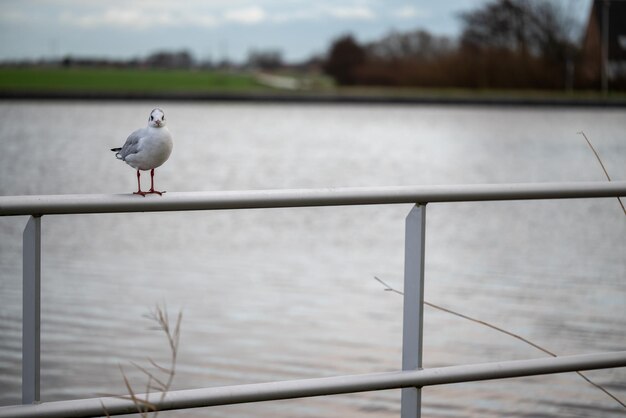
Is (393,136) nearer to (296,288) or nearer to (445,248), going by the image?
(445,248)

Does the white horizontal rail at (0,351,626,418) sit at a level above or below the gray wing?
below

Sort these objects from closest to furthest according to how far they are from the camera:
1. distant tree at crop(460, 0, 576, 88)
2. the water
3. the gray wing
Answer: the gray wing, the water, distant tree at crop(460, 0, 576, 88)

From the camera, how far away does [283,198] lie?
2.03m

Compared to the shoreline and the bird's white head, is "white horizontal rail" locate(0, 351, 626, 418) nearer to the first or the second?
the bird's white head

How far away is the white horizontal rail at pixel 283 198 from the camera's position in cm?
189

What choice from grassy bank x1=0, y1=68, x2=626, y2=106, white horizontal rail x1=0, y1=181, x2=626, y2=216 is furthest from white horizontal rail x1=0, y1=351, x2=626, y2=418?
grassy bank x1=0, y1=68, x2=626, y2=106

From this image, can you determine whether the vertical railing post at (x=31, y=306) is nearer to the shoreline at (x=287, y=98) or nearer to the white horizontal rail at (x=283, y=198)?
the white horizontal rail at (x=283, y=198)

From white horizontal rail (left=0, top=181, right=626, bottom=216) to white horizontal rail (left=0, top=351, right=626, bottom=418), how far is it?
0.34m

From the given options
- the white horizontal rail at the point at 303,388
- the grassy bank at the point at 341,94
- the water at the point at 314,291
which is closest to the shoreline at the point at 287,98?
the grassy bank at the point at 341,94

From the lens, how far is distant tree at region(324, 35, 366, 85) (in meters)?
85.6

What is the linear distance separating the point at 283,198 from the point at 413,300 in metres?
0.35

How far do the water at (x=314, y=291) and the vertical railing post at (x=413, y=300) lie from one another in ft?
2.80

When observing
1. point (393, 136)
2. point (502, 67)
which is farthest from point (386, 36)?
point (393, 136)

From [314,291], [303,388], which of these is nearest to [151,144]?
[303,388]
